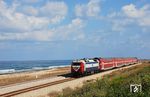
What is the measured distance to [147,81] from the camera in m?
18.4

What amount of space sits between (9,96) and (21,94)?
162 centimetres

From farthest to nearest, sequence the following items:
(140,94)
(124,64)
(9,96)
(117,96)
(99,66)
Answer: (124,64) < (99,66) < (9,96) < (117,96) < (140,94)

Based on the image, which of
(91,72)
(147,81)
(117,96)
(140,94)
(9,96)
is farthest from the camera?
(91,72)

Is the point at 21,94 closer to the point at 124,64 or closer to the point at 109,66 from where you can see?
the point at 109,66

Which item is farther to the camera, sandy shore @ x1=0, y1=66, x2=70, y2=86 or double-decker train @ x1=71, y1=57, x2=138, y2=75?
double-decker train @ x1=71, y1=57, x2=138, y2=75

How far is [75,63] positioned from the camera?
55.2 m

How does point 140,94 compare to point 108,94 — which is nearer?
point 140,94

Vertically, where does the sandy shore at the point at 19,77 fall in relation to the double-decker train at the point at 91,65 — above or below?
below

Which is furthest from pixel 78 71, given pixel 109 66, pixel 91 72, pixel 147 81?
pixel 147 81

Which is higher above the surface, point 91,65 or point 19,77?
point 91,65

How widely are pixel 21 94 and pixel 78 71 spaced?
23619mm

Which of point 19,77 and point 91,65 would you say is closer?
point 19,77

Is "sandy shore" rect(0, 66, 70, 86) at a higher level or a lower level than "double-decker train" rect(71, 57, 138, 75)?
lower

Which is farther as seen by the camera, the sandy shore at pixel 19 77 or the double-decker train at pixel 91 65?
the double-decker train at pixel 91 65
